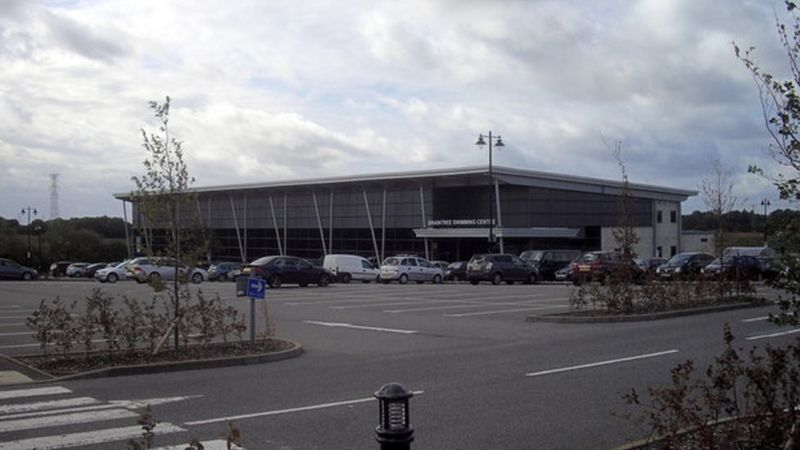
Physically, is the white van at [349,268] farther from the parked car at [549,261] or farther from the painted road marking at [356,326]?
the painted road marking at [356,326]

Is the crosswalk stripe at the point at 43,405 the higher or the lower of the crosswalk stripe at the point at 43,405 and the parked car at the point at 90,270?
the lower

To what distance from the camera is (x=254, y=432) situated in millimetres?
8391

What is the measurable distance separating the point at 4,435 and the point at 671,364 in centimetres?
937

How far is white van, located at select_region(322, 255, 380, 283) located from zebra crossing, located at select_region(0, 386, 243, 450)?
42.4 m

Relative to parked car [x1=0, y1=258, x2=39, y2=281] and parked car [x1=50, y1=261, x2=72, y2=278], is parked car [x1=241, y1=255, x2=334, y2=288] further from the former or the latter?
parked car [x1=50, y1=261, x2=72, y2=278]

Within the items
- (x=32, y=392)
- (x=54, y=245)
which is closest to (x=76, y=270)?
(x=54, y=245)

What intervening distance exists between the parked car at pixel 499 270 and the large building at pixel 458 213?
23.1m

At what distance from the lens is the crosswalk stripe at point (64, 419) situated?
866 centimetres

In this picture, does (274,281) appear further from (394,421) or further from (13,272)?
(394,421)

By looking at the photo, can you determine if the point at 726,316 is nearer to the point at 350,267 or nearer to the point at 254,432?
the point at 254,432

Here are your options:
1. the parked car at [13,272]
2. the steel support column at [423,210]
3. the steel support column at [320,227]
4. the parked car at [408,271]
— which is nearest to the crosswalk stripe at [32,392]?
the parked car at [408,271]

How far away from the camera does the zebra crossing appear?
7887mm

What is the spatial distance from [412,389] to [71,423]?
4254 mm

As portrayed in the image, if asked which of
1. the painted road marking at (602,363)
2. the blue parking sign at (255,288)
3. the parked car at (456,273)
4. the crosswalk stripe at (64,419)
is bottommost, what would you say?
the painted road marking at (602,363)
